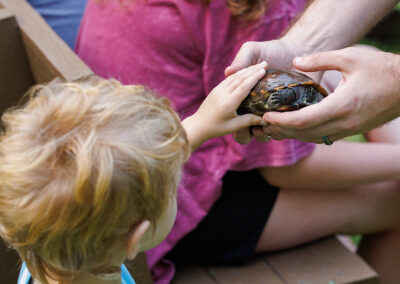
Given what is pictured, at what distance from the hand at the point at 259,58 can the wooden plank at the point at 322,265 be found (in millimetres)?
637

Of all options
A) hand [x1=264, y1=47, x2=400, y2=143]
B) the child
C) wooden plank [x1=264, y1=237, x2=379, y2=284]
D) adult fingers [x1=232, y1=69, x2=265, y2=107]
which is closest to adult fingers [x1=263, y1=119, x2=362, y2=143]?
hand [x1=264, y1=47, x2=400, y2=143]

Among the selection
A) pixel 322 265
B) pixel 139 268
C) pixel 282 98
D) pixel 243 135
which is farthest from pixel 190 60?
pixel 322 265

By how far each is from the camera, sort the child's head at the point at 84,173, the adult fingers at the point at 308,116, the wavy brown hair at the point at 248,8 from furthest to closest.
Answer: the wavy brown hair at the point at 248,8
the adult fingers at the point at 308,116
the child's head at the point at 84,173

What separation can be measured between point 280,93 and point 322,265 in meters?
0.89

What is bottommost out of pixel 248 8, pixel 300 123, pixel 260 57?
pixel 300 123

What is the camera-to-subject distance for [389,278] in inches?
93.1

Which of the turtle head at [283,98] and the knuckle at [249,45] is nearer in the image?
the turtle head at [283,98]

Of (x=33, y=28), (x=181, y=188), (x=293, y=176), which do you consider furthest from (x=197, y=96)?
(x=33, y=28)

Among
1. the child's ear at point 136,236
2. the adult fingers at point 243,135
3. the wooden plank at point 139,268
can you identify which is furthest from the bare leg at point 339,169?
the child's ear at point 136,236

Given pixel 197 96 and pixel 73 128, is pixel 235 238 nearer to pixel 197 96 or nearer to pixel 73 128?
pixel 197 96

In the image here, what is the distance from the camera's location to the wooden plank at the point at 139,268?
59.5 inches

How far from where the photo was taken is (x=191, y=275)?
78.5 inches

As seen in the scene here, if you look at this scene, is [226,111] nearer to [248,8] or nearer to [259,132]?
[259,132]

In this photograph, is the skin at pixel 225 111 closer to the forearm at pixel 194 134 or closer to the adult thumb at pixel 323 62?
the forearm at pixel 194 134
